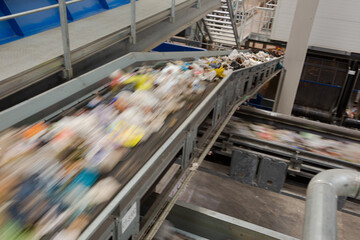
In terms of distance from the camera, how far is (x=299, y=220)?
3.35 m

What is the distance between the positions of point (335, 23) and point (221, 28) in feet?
9.60

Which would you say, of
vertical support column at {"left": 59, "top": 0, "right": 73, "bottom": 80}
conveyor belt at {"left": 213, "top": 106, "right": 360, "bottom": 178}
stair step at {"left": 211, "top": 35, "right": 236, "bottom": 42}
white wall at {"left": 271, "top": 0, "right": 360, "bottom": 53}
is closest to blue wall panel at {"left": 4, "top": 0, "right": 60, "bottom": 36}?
vertical support column at {"left": 59, "top": 0, "right": 73, "bottom": 80}

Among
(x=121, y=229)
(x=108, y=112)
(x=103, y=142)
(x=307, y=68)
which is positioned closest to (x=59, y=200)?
(x=121, y=229)

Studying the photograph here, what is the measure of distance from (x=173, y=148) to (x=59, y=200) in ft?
2.32

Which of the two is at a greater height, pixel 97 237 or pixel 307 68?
pixel 97 237

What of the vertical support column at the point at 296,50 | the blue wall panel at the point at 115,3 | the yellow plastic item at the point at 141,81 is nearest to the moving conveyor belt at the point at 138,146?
the yellow plastic item at the point at 141,81

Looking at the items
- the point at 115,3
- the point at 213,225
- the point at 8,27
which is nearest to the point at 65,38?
the point at 8,27

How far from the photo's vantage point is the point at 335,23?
7.24 meters

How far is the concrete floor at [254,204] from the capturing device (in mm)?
3256

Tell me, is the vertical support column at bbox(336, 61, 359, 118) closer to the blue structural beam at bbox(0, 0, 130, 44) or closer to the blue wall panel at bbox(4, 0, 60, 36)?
the blue structural beam at bbox(0, 0, 130, 44)

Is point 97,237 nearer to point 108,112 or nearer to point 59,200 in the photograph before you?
point 59,200

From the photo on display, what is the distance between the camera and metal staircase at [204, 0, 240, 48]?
Result: 7.67 m

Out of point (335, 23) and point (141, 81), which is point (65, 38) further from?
point (335, 23)

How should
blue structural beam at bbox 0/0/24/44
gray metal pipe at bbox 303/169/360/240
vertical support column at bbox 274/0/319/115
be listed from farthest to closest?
vertical support column at bbox 274/0/319/115 → blue structural beam at bbox 0/0/24/44 → gray metal pipe at bbox 303/169/360/240
